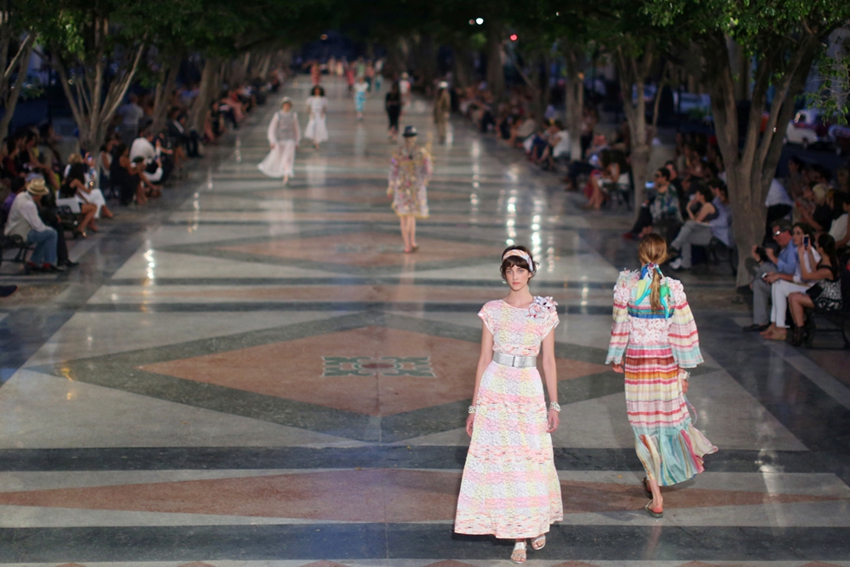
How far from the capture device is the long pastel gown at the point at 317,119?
31.2m

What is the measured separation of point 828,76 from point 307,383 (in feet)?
17.0

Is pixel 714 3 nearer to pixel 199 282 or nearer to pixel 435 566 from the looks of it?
pixel 435 566

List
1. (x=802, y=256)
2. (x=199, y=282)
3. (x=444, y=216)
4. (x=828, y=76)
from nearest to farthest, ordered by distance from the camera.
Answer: (x=828, y=76) → (x=802, y=256) → (x=199, y=282) → (x=444, y=216)

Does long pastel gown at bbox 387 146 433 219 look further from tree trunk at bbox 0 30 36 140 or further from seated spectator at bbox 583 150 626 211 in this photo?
seated spectator at bbox 583 150 626 211

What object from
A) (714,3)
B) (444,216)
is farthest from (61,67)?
(714,3)

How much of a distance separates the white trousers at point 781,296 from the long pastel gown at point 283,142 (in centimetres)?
1417

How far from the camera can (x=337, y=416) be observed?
29.1 ft

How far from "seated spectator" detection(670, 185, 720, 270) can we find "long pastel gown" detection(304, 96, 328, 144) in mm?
17729

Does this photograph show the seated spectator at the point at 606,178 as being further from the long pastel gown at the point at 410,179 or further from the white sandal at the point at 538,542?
the white sandal at the point at 538,542

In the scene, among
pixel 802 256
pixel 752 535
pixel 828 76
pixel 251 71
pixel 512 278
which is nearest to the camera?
pixel 512 278

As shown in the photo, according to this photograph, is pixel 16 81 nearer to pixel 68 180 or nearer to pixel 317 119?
pixel 68 180

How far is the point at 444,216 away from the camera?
2003cm

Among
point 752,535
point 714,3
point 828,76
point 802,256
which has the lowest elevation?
point 752,535

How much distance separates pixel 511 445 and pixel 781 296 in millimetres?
6055
